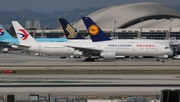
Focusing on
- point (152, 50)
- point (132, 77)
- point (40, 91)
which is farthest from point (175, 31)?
point (40, 91)

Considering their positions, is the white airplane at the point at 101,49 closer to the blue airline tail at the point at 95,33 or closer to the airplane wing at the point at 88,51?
the airplane wing at the point at 88,51

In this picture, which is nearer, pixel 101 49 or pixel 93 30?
pixel 101 49

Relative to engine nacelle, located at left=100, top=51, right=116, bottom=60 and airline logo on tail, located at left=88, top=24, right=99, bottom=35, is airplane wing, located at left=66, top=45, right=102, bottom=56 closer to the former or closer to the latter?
engine nacelle, located at left=100, top=51, right=116, bottom=60

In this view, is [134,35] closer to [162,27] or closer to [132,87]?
[162,27]

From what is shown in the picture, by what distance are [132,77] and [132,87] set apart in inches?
313

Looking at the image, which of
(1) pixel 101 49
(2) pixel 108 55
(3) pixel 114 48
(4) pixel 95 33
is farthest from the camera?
(4) pixel 95 33

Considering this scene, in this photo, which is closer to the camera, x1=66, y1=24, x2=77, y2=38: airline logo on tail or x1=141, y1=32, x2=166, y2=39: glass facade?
x1=66, y1=24, x2=77, y2=38: airline logo on tail

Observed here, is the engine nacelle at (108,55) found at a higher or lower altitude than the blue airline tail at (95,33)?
lower

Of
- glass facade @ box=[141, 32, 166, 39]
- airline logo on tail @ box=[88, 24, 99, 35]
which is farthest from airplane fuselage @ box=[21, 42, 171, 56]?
glass facade @ box=[141, 32, 166, 39]

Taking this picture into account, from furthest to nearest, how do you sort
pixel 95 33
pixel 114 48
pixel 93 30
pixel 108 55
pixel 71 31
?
pixel 71 31
pixel 93 30
pixel 95 33
pixel 114 48
pixel 108 55

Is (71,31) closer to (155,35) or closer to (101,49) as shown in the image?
(101,49)

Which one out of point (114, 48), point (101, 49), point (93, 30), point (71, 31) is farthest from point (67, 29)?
point (114, 48)

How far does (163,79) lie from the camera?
4234 centimetres

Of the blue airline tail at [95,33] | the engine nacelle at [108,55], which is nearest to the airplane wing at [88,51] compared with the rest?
the engine nacelle at [108,55]
